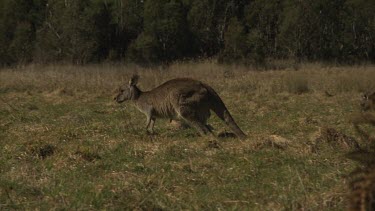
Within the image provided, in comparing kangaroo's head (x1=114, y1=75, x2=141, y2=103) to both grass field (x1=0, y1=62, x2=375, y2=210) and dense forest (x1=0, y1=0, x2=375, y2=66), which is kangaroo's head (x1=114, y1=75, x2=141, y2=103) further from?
dense forest (x1=0, y1=0, x2=375, y2=66)

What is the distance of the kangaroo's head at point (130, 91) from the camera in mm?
10305

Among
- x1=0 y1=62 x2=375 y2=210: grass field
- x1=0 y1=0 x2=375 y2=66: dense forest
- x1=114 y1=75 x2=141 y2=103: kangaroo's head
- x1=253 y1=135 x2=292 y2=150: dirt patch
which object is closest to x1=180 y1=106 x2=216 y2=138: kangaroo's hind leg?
x1=0 y1=62 x2=375 y2=210: grass field

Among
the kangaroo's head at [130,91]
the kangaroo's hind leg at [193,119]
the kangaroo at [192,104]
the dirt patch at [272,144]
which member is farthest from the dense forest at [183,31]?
the dirt patch at [272,144]

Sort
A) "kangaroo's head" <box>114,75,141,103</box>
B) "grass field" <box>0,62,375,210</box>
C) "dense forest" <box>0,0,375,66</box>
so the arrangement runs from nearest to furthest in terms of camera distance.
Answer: "grass field" <box>0,62,375,210</box> → "kangaroo's head" <box>114,75,141,103</box> → "dense forest" <box>0,0,375,66</box>

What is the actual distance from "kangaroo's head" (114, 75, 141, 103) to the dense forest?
19765 millimetres

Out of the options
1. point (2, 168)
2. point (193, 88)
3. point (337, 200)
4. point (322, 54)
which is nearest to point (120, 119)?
point (193, 88)

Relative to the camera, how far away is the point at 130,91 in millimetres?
10430

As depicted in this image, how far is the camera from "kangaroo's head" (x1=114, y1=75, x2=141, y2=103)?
10.3 m

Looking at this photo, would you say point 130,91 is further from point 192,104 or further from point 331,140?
point 331,140

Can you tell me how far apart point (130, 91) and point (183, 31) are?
24.5 m

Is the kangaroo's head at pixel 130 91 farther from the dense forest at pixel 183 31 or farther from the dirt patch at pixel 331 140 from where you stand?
the dense forest at pixel 183 31

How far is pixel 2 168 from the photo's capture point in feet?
20.0

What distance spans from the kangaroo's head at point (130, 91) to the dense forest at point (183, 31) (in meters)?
19.8

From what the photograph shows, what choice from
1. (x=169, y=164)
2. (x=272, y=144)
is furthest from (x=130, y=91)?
(x=169, y=164)
